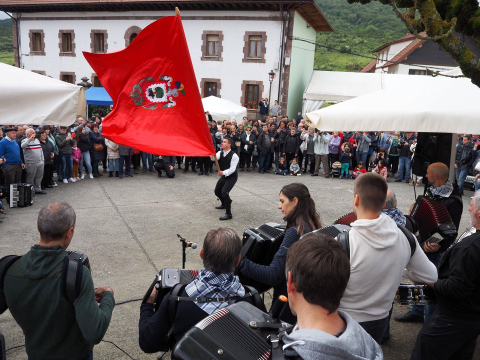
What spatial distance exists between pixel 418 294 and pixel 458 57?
2.39 metres

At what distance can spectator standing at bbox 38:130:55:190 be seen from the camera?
10.9 metres

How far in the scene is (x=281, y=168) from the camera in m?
16.2

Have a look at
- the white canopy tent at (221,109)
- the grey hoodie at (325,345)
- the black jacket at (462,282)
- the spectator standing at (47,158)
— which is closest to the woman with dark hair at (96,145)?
the spectator standing at (47,158)

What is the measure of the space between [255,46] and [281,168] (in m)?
13.4

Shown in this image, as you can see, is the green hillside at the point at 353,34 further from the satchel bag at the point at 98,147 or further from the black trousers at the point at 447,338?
the black trousers at the point at 447,338

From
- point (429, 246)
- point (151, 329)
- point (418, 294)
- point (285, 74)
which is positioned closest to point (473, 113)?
point (429, 246)

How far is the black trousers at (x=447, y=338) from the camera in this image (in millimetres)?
2947

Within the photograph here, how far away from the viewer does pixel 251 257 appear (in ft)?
11.3

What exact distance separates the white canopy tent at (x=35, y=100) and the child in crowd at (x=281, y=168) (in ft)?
40.8

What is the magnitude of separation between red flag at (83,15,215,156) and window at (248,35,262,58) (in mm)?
22935

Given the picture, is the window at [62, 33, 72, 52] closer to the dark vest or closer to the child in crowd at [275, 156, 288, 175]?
the child in crowd at [275, 156, 288, 175]

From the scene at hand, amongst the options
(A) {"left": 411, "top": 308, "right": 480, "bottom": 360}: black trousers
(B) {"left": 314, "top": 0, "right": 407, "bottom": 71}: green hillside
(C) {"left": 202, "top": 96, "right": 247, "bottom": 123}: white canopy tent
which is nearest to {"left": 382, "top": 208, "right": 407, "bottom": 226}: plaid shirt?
(A) {"left": 411, "top": 308, "right": 480, "bottom": 360}: black trousers

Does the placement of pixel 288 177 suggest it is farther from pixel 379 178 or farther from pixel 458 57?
pixel 379 178

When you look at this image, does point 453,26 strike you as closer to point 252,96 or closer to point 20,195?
point 20,195
